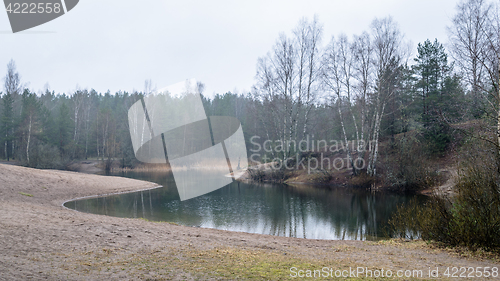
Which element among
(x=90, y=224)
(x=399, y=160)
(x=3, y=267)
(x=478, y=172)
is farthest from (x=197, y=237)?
(x=399, y=160)

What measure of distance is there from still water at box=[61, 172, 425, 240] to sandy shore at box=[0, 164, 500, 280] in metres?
2.79

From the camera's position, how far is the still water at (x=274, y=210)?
37.7 ft

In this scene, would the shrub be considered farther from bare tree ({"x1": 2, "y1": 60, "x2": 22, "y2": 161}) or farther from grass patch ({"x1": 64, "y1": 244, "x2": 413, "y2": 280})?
bare tree ({"x1": 2, "y1": 60, "x2": 22, "y2": 161})

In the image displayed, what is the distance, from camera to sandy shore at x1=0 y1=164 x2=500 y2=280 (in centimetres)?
448

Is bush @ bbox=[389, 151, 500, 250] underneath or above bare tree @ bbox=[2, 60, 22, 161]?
underneath

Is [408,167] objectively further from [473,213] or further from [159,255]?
[159,255]

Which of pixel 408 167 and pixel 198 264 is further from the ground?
pixel 408 167

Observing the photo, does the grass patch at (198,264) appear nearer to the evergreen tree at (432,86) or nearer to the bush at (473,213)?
→ the bush at (473,213)

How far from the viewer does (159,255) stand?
5.80m

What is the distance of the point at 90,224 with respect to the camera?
834cm

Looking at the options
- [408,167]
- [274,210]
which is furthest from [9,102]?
[408,167]

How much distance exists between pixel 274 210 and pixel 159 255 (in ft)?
32.8

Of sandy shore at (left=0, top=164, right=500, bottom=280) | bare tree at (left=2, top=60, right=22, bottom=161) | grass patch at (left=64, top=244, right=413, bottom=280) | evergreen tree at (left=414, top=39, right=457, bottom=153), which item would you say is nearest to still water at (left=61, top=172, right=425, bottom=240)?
sandy shore at (left=0, top=164, right=500, bottom=280)

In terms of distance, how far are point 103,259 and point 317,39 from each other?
88.5 feet
